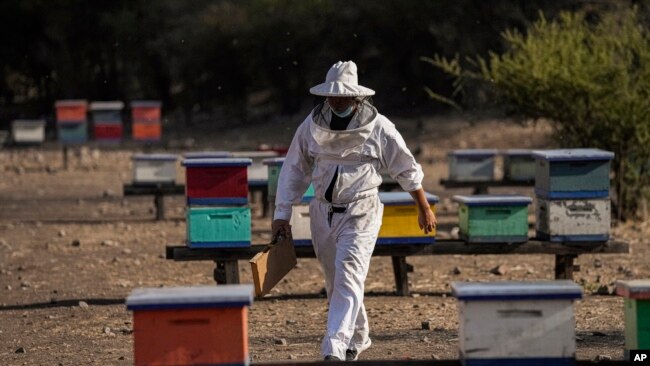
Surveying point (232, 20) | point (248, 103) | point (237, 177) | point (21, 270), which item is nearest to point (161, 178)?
point (21, 270)

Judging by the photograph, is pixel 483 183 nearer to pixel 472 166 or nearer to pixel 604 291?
pixel 472 166

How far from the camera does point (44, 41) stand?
153 ft

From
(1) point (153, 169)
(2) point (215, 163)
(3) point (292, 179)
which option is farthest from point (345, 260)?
(1) point (153, 169)

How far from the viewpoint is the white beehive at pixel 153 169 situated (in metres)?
20.0

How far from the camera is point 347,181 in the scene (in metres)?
8.79

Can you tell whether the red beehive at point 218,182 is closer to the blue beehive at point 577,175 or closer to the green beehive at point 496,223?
the green beehive at point 496,223

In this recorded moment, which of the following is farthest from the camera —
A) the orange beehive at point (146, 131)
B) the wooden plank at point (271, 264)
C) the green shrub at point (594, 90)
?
the orange beehive at point (146, 131)

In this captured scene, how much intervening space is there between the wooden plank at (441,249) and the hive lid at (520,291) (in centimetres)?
530

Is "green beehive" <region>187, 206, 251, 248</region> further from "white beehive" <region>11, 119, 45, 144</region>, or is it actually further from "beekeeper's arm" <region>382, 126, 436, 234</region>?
"white beehive" <region>11, 119, 45, 144</region>

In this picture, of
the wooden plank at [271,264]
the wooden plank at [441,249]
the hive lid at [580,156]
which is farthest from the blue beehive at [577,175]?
the wooden plank at [271,264]

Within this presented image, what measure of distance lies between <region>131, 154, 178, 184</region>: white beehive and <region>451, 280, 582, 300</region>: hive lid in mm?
13088

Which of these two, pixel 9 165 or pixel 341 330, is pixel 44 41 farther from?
pixel 341 330

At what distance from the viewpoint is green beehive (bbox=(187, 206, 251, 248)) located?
12422 mm

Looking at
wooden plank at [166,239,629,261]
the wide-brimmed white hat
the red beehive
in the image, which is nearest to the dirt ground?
wooden plank at [166,239,629,261]
